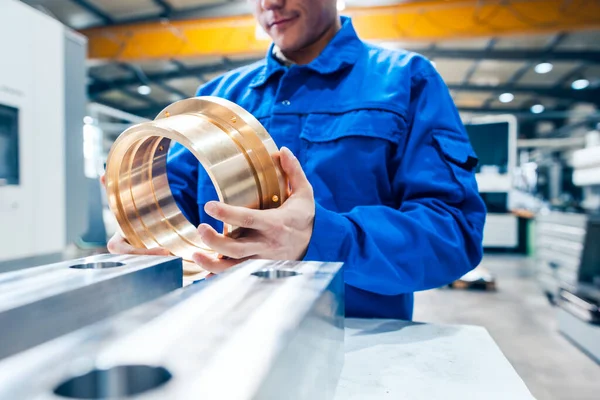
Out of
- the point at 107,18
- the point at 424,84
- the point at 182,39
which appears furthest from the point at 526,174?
the point at 424,84

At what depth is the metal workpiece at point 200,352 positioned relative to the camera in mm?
227

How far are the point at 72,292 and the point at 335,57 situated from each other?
2.15ft

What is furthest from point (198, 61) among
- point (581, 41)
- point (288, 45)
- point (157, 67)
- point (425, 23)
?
point (288, 45)

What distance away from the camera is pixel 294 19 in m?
0.86

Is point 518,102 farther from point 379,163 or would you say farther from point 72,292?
point 72,292

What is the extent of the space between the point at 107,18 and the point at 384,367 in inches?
197

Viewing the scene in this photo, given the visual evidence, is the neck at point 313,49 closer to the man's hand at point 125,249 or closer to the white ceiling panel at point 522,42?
the man's hand at point 125,249

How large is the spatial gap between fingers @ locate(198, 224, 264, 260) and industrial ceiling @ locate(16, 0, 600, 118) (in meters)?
2.86

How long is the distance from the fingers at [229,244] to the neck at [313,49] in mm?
553

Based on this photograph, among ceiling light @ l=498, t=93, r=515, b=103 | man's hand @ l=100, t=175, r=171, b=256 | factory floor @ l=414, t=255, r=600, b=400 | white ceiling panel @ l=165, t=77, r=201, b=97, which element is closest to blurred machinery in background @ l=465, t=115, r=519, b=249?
factory floor @ l=414, t=255, r=600, b=400

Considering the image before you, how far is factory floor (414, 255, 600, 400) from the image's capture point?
6.73 ft

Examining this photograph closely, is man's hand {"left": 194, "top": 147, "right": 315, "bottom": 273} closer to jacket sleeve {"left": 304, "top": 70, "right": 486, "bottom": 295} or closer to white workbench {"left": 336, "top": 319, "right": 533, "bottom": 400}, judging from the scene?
jacket sleeve {"left": 304, "top": 70, "right": 486, "bottom": 295}

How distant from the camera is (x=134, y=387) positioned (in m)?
0.24

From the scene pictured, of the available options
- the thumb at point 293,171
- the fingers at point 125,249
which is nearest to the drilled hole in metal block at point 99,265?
the fingers at point 125,249
